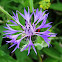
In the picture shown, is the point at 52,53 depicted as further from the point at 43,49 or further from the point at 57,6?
the point at 57,6

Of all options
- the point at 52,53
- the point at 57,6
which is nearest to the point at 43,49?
the point at 52,53

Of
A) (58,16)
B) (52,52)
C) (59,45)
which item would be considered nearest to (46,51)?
(52,52)

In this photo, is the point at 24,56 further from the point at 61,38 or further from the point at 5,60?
the point at 61,38

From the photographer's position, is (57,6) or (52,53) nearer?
(52,53)

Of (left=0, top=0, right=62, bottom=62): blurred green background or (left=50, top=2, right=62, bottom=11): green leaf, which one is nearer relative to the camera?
(left=0, top=0, right=62, bottom=62): blurred green background

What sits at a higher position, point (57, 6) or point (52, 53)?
point (57, 6)

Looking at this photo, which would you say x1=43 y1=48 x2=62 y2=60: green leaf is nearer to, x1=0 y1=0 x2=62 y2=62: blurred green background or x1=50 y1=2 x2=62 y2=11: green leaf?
x1=0 y1=0 x2=62 y2=62: blurred green background

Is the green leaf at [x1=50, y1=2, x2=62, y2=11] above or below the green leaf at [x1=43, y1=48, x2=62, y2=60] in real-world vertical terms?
above

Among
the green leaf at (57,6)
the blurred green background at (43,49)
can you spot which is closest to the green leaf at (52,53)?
the blurred green background at (43,49)

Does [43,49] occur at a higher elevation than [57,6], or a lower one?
lower

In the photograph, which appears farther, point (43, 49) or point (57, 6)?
point (57, 6)

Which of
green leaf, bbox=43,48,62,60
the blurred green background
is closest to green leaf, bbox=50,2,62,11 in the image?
the blurred green background
